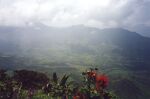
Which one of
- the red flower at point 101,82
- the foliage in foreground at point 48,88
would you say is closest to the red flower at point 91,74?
the foliage in foreground at point 48,88

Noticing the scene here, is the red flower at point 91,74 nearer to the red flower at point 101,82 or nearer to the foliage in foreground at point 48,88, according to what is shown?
the foliage in foreground at point 48,88

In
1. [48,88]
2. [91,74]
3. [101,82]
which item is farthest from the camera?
[48,88]

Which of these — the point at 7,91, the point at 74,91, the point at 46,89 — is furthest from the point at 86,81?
the point at 7,91

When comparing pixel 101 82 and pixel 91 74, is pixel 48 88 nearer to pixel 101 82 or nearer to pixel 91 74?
pixel 91 74

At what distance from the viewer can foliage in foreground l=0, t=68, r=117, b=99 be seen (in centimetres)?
4191

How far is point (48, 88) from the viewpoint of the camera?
50.5 m

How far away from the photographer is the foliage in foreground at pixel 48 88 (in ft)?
138

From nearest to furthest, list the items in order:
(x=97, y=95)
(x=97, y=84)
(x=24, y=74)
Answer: (x=97, y=84) → (x=97, y=95) → (x=24, y=74)

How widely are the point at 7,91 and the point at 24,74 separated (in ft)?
17.1

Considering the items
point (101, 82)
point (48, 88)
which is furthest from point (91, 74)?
point (48, 88)

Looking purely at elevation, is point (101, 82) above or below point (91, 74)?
below

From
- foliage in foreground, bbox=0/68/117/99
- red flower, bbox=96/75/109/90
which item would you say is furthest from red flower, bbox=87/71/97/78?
red flower, bbox=96/75/109/90

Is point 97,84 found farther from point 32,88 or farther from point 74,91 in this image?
point 32,88

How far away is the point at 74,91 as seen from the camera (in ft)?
160
